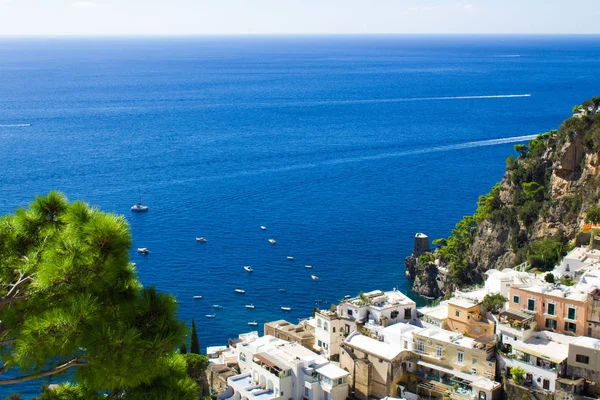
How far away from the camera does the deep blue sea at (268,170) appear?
155 feet

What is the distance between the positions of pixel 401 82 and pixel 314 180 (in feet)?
313

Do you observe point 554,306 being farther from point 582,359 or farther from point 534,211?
point 534,211

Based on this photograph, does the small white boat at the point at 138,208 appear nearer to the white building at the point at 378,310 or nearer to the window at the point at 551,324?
the white building at the point at 378,310

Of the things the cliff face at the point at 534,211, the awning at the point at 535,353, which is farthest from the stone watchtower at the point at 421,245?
the awning at the point at 535,353

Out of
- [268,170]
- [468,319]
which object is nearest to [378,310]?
[468,319]

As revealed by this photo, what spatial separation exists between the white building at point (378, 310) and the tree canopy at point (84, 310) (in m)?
20.9

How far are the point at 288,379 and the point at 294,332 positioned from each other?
5.59 meters

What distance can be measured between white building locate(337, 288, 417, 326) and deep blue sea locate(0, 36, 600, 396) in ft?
34.9

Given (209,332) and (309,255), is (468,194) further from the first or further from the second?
(209,332)

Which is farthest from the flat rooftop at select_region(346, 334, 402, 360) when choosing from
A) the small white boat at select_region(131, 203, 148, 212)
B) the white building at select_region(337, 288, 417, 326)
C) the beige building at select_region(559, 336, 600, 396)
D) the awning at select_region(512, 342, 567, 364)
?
the small white boat at select_region(131, 203, 148, 212)

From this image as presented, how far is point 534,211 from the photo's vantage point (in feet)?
140

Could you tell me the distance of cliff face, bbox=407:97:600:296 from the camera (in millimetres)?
39188

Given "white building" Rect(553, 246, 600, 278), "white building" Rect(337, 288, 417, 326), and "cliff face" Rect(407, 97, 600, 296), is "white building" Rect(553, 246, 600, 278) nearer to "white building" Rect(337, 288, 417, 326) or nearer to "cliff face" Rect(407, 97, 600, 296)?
"cliff face" Rect(407, 97, 600, 296)

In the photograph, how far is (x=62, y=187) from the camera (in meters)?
64.2
